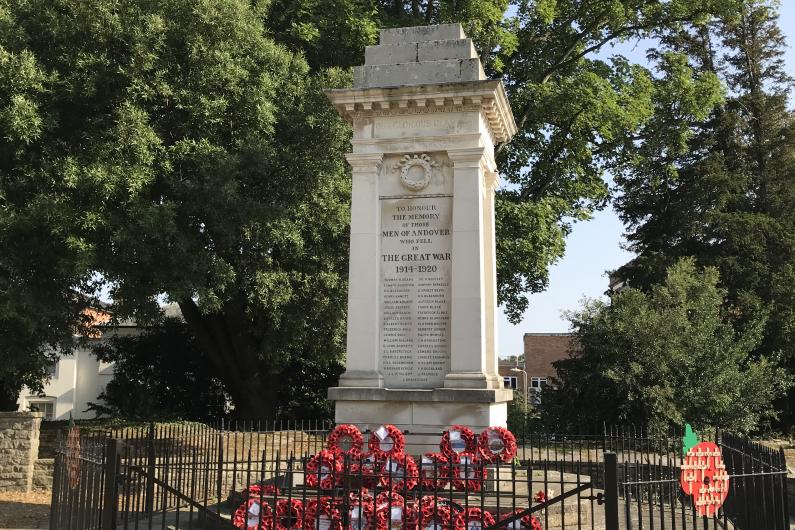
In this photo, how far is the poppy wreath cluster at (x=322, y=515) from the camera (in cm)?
703

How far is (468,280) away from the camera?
10.9m

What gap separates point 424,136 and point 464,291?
8.26ft

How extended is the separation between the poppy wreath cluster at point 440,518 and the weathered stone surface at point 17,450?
11.5 meters

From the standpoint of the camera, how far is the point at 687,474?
6.58m

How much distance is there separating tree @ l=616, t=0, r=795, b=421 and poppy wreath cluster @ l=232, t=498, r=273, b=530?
20560mm

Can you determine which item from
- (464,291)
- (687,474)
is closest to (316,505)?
(687,474)

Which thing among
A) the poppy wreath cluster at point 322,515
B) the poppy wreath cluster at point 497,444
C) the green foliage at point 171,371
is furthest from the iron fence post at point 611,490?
the green foliage at point 171,371

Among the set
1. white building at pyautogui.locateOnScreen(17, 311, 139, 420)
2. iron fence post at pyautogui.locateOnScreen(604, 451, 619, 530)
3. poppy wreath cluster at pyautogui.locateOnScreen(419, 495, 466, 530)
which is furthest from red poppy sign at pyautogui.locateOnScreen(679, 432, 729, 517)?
white building at pyautogui.locateOnScreen(17, 311, 139, 420)

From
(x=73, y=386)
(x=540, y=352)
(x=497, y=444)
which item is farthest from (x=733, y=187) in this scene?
(x=73, y=386)

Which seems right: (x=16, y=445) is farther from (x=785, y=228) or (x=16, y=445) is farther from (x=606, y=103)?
(x=785, y=228)

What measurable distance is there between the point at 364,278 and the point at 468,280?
5.24ft

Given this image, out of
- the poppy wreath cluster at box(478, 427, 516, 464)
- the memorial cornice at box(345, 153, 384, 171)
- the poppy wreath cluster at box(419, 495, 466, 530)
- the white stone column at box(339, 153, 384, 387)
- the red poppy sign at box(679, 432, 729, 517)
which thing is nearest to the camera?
the red poppy sign at box(679, 432, 729, 517)

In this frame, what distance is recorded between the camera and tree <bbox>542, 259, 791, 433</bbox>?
19688 mm

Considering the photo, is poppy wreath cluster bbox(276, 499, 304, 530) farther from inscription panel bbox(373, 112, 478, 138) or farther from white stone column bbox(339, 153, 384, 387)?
inscription panel bbox(373, 112, 478, 138)
